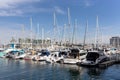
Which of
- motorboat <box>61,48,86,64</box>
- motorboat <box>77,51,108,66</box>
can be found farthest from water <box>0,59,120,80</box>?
motorboat <box>61,48,86,64</box>

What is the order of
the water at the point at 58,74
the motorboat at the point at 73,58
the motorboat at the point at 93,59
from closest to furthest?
the water at the point at 58,74
the motorboat at the point at 93,59
the motorboat at the point at 73,58

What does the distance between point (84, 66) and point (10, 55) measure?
43829 millimetres

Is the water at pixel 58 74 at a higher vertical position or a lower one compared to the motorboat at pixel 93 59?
lower

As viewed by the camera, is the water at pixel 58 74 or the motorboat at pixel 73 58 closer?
the water at pixel 58 74

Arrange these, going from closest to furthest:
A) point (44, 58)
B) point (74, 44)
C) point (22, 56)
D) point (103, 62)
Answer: point (103, 62), point (44, 58), point (22, 56), point (74, 44)

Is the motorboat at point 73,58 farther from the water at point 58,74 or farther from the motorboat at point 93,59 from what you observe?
the water at point 58,74

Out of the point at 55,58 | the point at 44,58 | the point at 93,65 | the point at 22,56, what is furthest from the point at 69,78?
the point at 22,56

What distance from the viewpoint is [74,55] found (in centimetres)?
6444

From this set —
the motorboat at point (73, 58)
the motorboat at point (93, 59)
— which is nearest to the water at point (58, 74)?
the motorboat at point (93, 59)

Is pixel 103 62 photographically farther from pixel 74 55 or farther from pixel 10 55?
pixel 10 55

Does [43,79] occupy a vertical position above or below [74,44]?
below

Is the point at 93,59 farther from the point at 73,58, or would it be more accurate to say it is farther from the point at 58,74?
the point at 58,74

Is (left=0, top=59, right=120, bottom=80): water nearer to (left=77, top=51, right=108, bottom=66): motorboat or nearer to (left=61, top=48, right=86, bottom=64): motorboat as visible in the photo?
(left=77, top=51, right=108, bottom=66): motorboat

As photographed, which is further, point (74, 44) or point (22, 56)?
point (74, 44)
